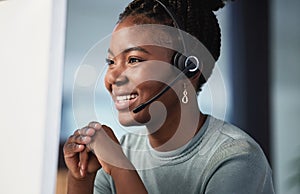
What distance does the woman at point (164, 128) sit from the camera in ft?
4.55

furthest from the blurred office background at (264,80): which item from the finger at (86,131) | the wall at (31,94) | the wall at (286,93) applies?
the wall at (31,94)

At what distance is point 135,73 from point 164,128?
0.63 feet

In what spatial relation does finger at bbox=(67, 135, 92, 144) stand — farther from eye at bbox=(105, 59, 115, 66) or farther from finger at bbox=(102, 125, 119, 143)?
eye at bbox=(105, 59, 115, 66)

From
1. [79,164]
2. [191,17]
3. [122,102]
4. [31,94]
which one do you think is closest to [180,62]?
[191,17]

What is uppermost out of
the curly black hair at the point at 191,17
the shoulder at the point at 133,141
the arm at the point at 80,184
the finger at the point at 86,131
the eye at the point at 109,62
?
the curly black hair at the point at 191,17

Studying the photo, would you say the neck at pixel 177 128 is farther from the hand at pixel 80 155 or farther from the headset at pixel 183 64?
the hand at pixel 80 155

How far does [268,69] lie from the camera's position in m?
1.35

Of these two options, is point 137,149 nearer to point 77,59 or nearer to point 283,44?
point 77,59

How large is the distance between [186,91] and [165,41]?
16 cm

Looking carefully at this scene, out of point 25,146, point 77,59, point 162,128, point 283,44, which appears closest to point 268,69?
point 283,44

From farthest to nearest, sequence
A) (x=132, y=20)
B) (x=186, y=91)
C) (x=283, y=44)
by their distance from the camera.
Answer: (x=132, y=20), (x=186, y=91), (x=283, y=44)

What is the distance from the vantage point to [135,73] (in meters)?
1.57

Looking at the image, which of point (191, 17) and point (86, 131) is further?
point (86, 131)

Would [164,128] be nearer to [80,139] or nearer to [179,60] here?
[179,60]
